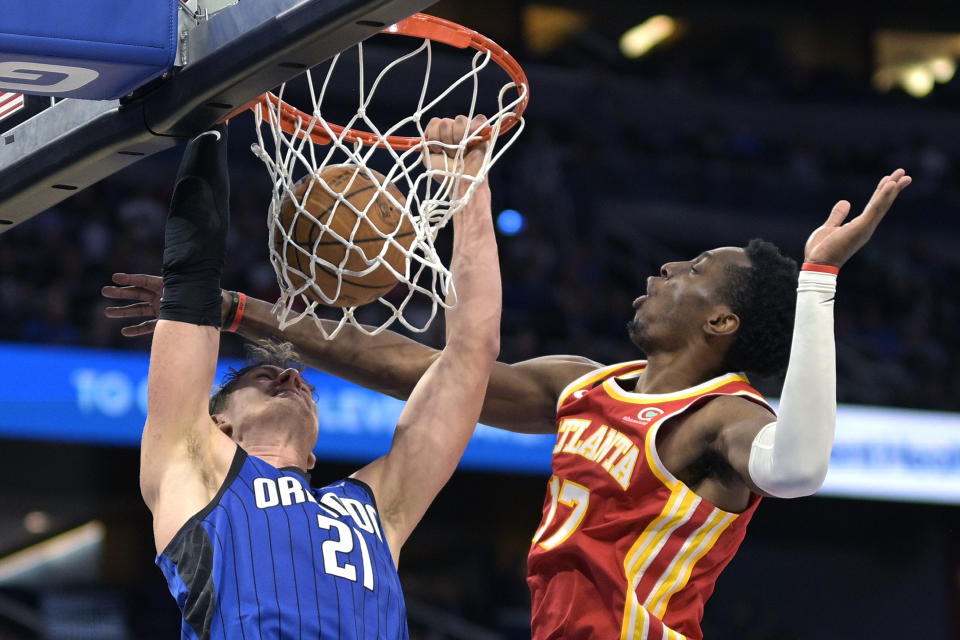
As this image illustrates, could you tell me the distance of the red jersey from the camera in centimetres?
314

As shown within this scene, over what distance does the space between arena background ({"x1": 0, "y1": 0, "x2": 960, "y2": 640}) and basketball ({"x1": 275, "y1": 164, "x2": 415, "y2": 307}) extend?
534 centimetres

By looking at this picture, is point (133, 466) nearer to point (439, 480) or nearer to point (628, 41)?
point (439, 480)

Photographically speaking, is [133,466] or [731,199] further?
[731,199]

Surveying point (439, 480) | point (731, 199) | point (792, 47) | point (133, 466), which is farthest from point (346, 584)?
point (792, 47)

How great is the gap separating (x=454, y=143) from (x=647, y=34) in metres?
14.5

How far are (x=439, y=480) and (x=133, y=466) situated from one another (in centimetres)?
702

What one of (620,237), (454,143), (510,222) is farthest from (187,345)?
(620,237)

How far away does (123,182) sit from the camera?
11172 millimetres

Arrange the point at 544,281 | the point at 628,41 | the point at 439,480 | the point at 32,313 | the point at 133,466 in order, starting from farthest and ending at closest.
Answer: the point at 628,41 < the point at 544,281 < the point at 133,466 < the point at 32,313 < the point at 439,480

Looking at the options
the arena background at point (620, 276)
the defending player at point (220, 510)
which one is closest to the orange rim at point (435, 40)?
the defending player at point (220, 510)

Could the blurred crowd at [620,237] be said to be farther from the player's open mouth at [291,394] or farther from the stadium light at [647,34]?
the player's open mouth at [291,394]

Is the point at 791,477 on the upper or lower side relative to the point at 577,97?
lower

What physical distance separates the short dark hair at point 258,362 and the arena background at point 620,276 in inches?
201

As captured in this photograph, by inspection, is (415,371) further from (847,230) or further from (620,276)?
(620,276)
